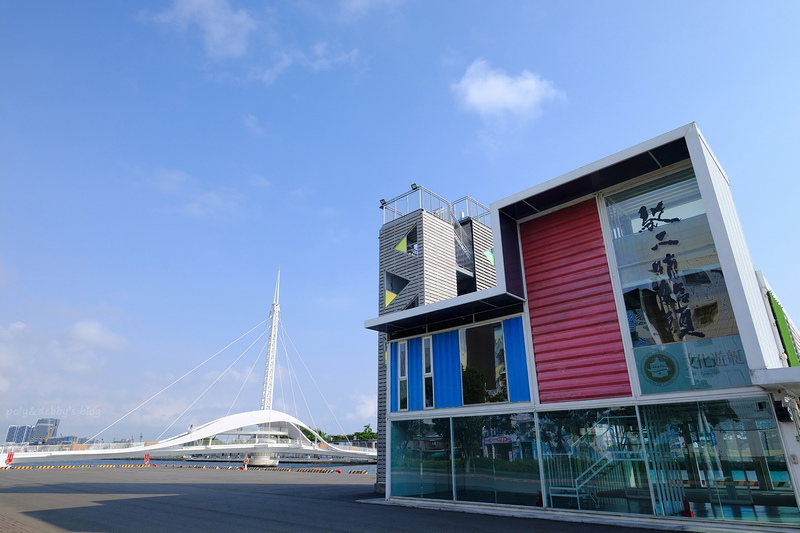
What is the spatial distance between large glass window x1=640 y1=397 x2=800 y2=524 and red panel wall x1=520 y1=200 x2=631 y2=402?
124 cm

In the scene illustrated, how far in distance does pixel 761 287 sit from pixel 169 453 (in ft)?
178

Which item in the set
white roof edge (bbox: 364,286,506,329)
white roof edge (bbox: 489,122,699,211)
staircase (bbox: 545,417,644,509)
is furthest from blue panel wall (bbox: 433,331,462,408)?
white roof edge (bbox: 489,122,699,211)

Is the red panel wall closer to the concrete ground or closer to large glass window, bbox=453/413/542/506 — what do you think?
large glass window, bbox=453/413/542/506

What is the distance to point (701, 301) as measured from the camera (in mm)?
9828

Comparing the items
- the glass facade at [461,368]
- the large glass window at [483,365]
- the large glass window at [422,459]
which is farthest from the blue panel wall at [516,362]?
the large glass window at [422,459]

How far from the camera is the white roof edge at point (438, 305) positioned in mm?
12516

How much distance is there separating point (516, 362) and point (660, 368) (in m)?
3.51

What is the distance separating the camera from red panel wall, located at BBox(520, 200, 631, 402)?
10.9 m

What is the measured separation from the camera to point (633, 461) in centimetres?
1024

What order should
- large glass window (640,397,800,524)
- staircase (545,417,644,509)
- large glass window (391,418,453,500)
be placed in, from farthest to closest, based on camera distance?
large glass window (391,418,453,500) → staircase (545,417,644,509) → large glass window (640,397,800,524)

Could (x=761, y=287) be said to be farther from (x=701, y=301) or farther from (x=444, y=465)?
(x=444, y=465)

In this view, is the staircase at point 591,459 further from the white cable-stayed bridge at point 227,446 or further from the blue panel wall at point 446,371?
the white cable-stayed bridge at point 227,446

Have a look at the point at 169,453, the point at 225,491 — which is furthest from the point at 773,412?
the point at 169,453

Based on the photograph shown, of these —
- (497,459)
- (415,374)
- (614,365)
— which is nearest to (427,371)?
(415,374)
